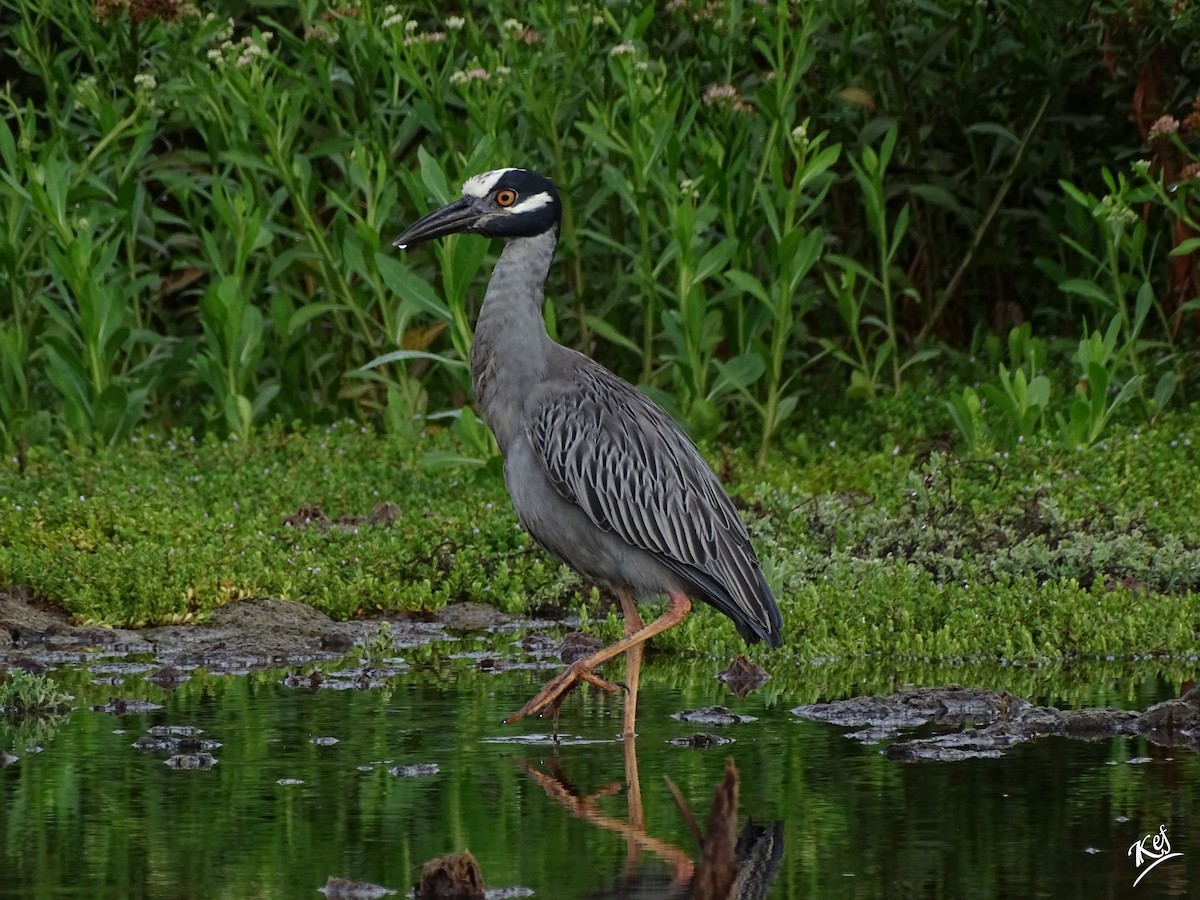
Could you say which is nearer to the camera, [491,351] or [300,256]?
[491,351]

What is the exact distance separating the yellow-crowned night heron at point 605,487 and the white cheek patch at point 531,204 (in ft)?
0.92

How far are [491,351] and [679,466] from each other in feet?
2.83

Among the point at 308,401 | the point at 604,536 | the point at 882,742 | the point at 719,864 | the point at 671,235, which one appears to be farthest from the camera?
the point at 308,401

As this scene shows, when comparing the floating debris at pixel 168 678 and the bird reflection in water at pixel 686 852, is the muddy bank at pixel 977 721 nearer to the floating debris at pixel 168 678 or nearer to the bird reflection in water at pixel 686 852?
the bird reflection in water at pixel 686 852

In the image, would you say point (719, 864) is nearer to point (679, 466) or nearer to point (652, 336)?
point (679, 466)

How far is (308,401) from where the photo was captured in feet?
43.1

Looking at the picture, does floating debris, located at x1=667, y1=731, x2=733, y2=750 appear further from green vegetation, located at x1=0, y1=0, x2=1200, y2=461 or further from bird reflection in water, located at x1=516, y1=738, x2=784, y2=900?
green vegetation, located at x1=0, y1=0, x2=1200, y2=461

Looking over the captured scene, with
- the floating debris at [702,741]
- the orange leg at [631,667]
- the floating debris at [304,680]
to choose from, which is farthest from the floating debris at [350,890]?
the floating debris at [304,680]

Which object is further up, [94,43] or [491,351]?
[94,43]

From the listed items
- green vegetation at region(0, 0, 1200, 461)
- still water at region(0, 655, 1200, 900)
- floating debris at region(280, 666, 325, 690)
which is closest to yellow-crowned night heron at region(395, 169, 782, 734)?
still water at region(0, 655, 1200, 900)

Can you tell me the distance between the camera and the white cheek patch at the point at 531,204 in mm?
8367

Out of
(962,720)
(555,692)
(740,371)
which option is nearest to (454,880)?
(555,692)

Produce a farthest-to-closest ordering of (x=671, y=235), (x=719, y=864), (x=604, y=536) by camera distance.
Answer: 1. (x=671, y=235)
2. (x=604, y=536)
3. (x=719, y=864)

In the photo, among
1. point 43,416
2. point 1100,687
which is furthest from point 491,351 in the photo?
point 43,416
